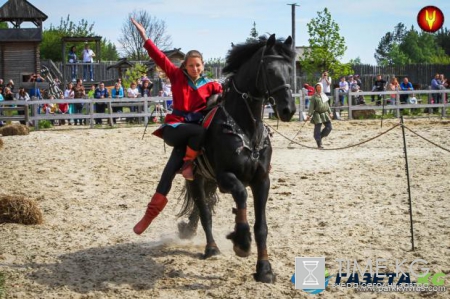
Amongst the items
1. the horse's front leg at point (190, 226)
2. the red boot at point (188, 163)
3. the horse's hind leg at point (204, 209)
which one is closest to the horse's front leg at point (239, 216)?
the red boot at point (188, 163)

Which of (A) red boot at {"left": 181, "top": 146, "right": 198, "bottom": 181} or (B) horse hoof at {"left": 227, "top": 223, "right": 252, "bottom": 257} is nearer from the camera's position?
(B) horse hoof at {"left": 227, "top": 223, "right": 252, "bottom": 257}

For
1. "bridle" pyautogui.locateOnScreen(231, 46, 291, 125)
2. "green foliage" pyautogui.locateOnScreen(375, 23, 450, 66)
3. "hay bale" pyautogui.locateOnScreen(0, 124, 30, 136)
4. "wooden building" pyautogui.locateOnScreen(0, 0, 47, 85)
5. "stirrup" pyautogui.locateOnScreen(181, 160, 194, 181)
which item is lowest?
"stirrup" pyautogui.locateOnScreen(181, 160, 194, 181)

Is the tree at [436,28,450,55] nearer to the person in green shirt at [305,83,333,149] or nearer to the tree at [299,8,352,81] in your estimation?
the tree at [299,8,352,81]

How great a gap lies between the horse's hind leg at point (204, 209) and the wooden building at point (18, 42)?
1393 inches

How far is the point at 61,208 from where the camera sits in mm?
10289

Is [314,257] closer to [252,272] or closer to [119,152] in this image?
[252,272]

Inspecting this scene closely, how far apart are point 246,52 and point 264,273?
86.1 inches

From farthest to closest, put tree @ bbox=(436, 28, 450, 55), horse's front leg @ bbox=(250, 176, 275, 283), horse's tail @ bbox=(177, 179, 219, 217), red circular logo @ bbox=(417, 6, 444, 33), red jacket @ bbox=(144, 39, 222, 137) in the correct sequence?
tree @ bbox=(436, 28, 450, 55) < red circular logo @ bbox=(417, 6, 444, 33) < horse's tail @ bbox=(177, 179, 219, 217) < red jacket @ bbox=(144, 39, 222, 137) < horse's front leg @ bbox=(250, 176, 275, 283)

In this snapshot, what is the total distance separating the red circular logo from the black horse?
302 inches

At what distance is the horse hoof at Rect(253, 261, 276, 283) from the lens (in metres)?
6.37

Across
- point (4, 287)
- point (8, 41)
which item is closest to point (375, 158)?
point (4, 287)

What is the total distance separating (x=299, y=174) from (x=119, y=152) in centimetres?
502

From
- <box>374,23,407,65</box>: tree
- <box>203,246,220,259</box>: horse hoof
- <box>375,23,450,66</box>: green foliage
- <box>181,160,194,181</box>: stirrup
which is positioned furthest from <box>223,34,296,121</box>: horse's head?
<box>374,23,407,65</box>: tree

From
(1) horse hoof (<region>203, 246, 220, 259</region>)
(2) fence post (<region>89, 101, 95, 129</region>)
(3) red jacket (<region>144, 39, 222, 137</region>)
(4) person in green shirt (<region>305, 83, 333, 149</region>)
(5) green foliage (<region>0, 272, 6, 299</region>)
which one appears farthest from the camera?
(2) fence post (<region>89, 101, 95, 129</region>)
